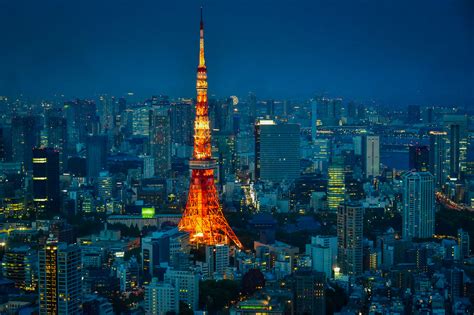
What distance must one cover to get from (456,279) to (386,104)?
344 centimetres

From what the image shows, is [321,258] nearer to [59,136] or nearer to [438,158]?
[438,158]

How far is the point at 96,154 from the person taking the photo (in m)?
15.4

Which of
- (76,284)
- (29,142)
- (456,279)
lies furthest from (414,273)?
(29,142)

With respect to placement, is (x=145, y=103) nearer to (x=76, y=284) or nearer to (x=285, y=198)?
(x=285, y=198)

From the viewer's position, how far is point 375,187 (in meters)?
13.5

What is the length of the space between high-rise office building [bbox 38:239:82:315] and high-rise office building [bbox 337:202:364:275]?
297cm

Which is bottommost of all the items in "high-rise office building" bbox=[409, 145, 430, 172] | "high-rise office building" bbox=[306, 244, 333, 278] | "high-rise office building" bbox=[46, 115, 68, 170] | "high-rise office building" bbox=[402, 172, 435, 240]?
"high-rise office building" bbox=[306, 244, 333, 278]

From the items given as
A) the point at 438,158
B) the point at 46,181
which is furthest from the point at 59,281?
the point at 438,158

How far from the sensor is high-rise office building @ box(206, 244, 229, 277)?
872 centimetres

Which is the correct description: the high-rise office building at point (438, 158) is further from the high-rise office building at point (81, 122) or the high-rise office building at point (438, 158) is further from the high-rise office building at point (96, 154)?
the high-rise office building at point (96, 154)

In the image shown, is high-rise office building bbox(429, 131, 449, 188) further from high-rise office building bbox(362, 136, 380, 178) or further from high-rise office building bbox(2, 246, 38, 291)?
high-rise office building bbox(2, 246, 38, 291)

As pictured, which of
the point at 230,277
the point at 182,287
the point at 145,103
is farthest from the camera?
the point at 145,103

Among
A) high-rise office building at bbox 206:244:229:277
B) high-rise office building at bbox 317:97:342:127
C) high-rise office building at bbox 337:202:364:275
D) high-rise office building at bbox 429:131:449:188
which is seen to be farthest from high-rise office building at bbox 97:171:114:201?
high-rise office building at bbox 429:131:449:188

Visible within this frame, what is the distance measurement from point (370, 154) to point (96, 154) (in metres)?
4.40
